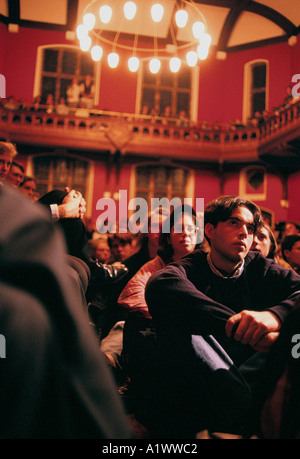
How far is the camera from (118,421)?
1.74 ft

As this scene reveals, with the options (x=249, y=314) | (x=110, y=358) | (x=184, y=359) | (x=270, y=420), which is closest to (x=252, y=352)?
(x=184, y=359)

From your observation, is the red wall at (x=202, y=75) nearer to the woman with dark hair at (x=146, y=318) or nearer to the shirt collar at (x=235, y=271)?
the woman with dark hair at (x=146, y=318)

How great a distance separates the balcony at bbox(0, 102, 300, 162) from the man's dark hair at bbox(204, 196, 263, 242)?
925cm

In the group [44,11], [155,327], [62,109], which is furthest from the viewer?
[44,11]

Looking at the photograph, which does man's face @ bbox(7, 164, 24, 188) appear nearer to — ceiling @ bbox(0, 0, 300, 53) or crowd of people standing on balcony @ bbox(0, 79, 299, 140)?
crowd of people standing on balcony @ bbox(0, 79, 299, 140)

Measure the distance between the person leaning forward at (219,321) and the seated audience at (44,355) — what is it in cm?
91

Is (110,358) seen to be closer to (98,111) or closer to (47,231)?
(47,231)

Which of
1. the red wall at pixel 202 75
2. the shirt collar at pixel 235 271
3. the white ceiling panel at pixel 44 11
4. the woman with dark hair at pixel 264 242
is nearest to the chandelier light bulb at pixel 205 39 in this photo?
the woman with dark hair at pixel 264 242

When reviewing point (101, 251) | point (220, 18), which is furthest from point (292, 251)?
point (220, 18)

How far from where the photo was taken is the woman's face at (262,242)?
2.83 metres

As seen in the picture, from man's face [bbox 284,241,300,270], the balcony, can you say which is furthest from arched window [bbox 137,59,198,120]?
man's face [bbox 284,241,300,270]

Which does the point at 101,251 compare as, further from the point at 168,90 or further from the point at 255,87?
the point at 255,87

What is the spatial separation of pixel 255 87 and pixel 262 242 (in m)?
11.5

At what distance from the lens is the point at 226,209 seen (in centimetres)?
206
